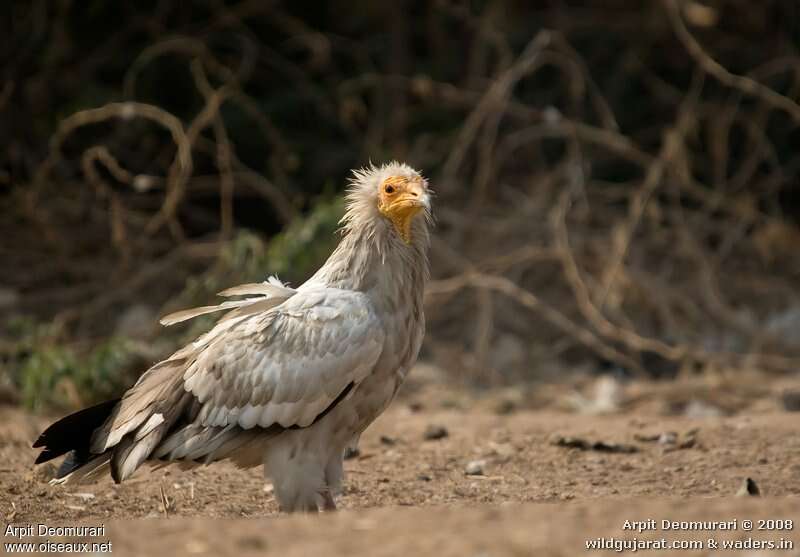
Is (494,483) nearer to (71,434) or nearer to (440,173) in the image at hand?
(71,434)

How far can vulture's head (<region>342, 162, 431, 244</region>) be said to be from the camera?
4.83 m

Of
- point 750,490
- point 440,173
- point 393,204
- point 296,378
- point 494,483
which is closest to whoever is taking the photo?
point 296,378

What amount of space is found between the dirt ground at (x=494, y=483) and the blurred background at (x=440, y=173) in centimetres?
45

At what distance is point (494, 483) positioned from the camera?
17.9ft

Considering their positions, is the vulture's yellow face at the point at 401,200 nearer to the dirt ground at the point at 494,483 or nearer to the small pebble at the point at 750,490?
the dirt ground at the point at 494,483

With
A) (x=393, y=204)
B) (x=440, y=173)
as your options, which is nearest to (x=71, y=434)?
(x=393, y=204)

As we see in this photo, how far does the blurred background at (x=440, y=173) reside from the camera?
7.98m

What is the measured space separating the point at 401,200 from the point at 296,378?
868mm

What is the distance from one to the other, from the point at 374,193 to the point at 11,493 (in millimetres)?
2046

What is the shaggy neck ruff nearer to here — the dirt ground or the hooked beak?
the hooked beak

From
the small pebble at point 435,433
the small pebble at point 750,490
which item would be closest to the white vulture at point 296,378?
the small pebble at point 750,490

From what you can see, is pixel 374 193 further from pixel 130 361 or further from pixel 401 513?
pixel 130 361

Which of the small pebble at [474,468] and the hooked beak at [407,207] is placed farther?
the small pebble at [474,468]

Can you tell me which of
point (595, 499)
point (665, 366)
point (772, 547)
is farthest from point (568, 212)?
point (772, 547)
